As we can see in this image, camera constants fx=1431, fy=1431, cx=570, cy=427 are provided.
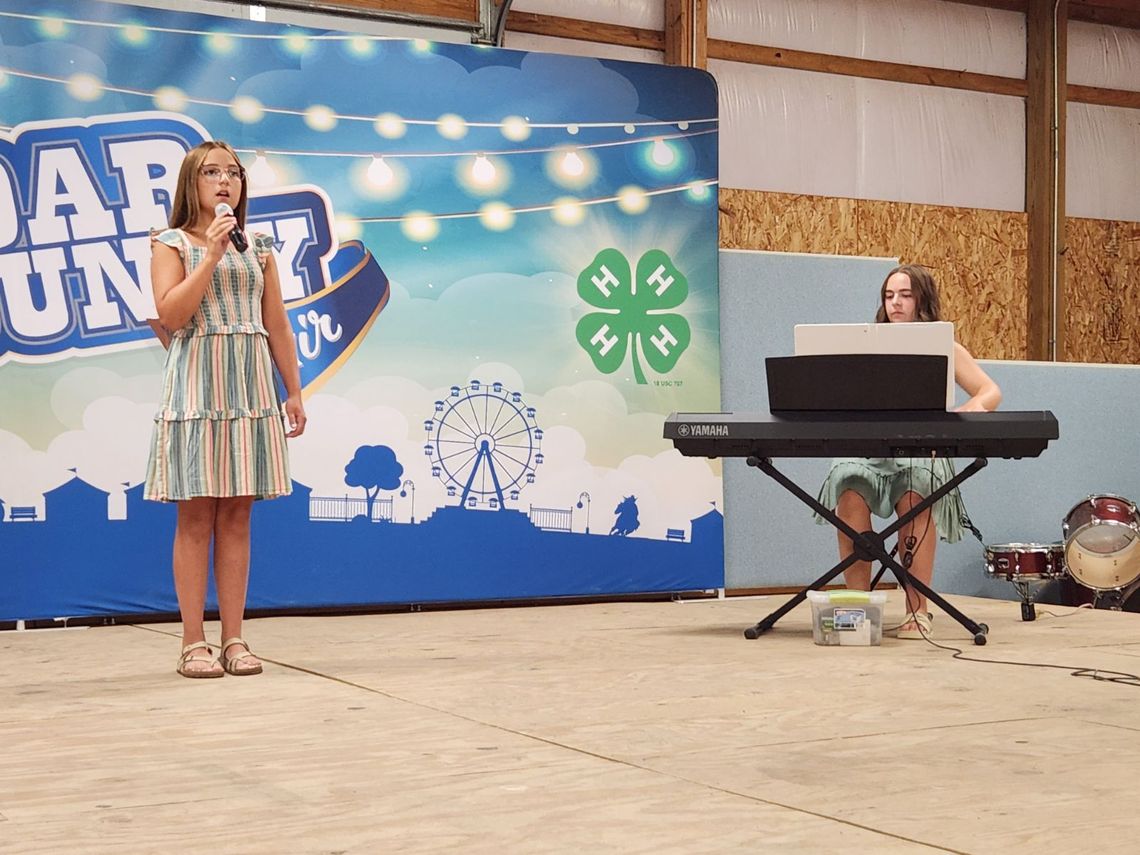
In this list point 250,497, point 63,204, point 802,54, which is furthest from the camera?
point 802,54

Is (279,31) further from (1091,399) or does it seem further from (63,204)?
(1091,399)

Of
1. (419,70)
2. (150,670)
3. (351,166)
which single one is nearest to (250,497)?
(150,670)

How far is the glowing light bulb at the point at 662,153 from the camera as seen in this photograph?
548cm

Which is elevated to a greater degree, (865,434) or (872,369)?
(872,369)

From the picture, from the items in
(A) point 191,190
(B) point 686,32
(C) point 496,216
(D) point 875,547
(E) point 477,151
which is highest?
(B) point 686,32

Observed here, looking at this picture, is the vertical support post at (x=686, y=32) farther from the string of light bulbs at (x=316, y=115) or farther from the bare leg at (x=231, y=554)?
the bare leg at (x=231, y=554)

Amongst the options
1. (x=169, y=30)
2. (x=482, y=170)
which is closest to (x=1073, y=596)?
(x=482, y=170)

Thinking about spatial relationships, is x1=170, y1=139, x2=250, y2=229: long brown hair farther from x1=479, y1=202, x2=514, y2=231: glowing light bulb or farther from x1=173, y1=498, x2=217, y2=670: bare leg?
x1=479, y1=202, x2=514, y2=231: glowing light bulb

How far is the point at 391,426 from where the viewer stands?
16.4ft

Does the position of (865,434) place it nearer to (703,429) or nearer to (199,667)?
(703,429)

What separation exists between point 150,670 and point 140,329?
1516 millimetres

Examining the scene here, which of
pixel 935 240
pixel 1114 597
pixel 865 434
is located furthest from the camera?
pixel 935 240

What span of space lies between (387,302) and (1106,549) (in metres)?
3.07

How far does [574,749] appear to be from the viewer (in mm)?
2441
